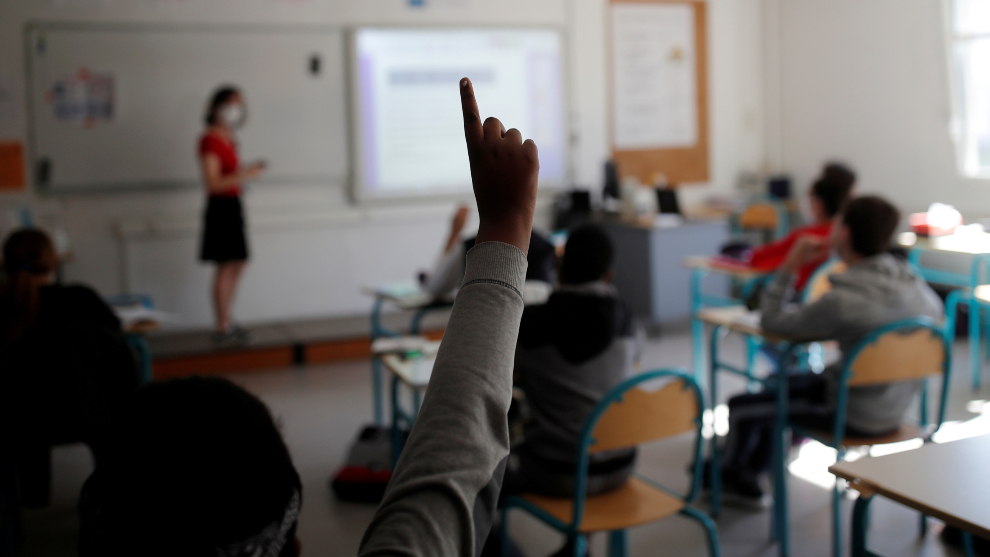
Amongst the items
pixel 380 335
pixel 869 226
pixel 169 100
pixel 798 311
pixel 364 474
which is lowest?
pixel 364 474

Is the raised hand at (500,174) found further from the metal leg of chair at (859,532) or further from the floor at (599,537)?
the floor at (599,537)

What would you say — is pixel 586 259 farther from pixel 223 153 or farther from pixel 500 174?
pixel 223 153

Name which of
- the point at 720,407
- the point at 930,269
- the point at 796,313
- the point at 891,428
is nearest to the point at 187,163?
the point at 720,407

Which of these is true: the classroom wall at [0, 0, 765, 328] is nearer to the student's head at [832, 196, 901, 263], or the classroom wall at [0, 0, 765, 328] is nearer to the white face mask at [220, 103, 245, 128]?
the white face mask at [220, 103, 245, 128]

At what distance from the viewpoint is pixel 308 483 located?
317 cm

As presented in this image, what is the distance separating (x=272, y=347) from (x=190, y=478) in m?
4.29

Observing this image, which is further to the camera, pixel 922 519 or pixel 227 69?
pixel 227 69

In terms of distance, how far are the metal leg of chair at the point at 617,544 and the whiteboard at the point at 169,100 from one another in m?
3.96

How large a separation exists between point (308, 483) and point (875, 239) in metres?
2.14

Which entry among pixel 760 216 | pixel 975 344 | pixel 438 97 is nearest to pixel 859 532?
pixel 975 344

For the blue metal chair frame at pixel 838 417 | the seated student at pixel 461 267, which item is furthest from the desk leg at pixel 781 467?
the seated student at pixel 461 267

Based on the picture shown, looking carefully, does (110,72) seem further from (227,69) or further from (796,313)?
(796,313)

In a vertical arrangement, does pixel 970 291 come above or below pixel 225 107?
below

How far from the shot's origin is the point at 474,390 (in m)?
0.64
